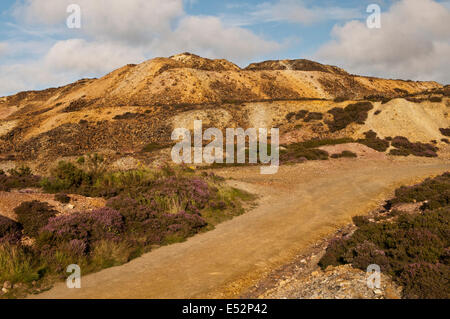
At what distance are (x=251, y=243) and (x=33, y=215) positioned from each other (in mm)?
7541

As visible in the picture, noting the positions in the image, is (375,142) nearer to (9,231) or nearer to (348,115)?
(348,115)

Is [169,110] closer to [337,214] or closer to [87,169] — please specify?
[87,169]

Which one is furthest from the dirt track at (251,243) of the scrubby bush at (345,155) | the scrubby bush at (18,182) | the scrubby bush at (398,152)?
the scrubby bush at (398,152)

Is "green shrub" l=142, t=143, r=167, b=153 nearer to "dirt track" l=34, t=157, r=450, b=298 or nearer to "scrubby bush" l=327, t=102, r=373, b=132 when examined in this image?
"dirt track" l=34, t=157, r=450, b=298

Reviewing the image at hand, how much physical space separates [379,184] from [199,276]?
16.3m

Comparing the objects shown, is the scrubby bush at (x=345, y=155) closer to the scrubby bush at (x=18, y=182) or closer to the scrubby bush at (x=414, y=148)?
the scrubby bush at (x=414, y=148)

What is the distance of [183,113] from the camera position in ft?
160

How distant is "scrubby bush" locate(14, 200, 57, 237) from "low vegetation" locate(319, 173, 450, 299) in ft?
29.4

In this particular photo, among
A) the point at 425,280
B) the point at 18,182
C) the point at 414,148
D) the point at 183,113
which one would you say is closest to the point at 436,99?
the point at 414,148

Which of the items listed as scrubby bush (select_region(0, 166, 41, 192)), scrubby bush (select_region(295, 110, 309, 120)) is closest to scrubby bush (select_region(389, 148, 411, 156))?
scrubby bush (select_region(295, 110, 309, 120))

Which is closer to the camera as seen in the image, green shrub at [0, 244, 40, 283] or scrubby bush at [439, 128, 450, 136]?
green shrub at [0, 244, 40, 283]

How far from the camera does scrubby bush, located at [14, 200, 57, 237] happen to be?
10.0 m
